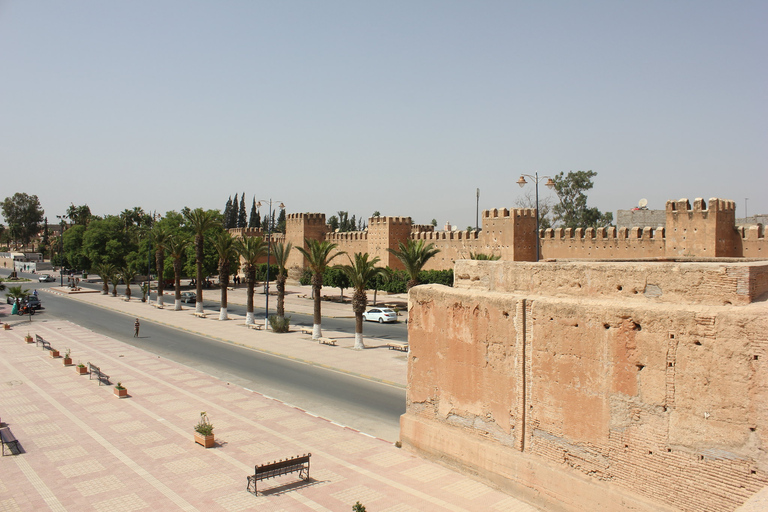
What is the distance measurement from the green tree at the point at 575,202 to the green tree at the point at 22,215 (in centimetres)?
9414

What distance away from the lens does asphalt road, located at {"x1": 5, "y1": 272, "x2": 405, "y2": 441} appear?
1493 cm

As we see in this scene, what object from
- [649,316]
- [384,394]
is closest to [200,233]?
[384,394]

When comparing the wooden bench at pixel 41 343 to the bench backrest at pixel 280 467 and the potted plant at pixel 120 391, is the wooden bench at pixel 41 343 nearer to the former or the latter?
the potted plant at pixel 120 391

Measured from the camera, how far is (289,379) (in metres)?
19.0

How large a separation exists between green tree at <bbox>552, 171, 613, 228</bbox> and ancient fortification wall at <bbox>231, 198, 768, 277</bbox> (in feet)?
47.2

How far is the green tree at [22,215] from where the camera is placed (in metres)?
103

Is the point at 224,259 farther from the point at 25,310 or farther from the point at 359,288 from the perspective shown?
the point at 25,310

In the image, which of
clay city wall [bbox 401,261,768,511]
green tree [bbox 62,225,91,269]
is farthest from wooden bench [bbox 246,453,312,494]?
green tree [bbox 62,225,91,269]

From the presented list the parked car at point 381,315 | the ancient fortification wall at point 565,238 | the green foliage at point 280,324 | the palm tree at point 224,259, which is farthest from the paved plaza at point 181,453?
the palm tree at point 224,259


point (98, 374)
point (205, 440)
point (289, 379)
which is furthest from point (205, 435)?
point (98, 374)

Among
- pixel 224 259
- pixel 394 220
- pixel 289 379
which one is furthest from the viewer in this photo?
pixel 394 220

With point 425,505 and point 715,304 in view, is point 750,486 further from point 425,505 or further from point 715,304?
point 425,505

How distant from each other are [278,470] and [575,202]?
47772 mm

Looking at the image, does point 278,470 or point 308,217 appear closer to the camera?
point 278,470
